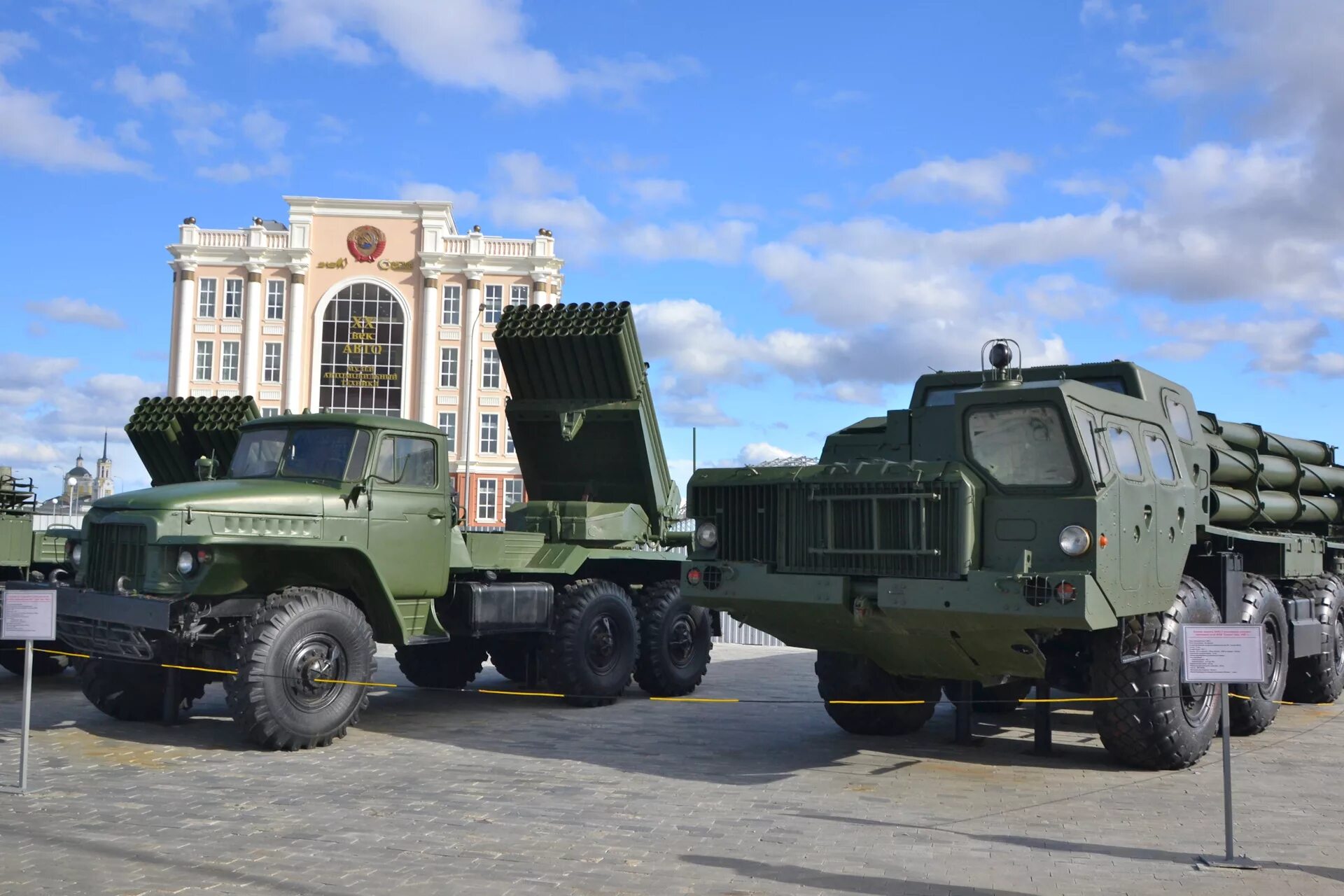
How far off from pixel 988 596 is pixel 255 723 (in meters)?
4.95

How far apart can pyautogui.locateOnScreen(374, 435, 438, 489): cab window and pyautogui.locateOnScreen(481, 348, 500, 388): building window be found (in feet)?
139

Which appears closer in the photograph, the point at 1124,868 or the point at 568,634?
the point at 1124,868

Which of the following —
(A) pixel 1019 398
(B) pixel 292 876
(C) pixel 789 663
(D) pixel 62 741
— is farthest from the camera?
(C) pixel 789 663

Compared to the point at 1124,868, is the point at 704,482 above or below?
above

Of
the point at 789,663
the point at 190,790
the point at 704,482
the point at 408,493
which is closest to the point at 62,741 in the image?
the point at 190,790

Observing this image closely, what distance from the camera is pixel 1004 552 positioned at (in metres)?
7.54

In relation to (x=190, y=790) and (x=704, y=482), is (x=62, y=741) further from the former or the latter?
Result: (x=704, y=482)

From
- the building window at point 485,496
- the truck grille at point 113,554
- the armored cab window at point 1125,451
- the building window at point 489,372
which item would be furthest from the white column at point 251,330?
the armored cab window at point 1125,451

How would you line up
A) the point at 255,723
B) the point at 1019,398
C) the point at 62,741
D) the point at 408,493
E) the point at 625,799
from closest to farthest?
the point at 625,799 < the point at 1019,398 < the point at 255,723 < the point at 62,741 < the point at 408,493

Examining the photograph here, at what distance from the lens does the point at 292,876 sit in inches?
215

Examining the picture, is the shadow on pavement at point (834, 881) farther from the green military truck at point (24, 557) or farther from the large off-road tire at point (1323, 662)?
the green military truck at point (24, 557)

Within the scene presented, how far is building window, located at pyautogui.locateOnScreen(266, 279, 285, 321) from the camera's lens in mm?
52812

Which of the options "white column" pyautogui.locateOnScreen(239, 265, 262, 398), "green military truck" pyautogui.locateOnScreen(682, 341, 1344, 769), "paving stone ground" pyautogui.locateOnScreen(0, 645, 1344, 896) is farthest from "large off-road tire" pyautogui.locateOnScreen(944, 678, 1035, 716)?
"white column" pyautogui.locateOnScreen(239, 265, 262, 398)

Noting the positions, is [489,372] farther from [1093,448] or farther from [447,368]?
[1093,448]
